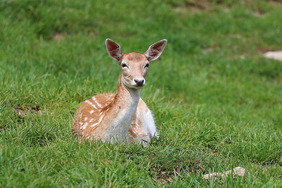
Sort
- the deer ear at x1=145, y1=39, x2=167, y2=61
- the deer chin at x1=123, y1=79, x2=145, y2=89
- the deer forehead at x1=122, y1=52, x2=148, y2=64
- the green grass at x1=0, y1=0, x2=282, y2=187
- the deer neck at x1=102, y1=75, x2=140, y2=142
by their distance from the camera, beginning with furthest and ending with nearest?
the deer ear at x1=145, y1=39, x2=167, y2=61, the deer forehead at x1=122, y1=52, x2=148, y2=64, the deer neck at x1=102, y1=75, x2=140, y2=142, the deer chin at x1=123, y1=79, x2=145, y2=89, the green grass at x1=0, y1=0, x2=282, y2=187

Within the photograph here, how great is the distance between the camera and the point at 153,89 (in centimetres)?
715

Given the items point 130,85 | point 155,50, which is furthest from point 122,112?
point 155,50

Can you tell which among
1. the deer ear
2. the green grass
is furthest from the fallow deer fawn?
the green grass

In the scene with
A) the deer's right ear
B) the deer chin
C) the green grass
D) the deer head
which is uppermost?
the deer's right ear

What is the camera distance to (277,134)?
5348 mm

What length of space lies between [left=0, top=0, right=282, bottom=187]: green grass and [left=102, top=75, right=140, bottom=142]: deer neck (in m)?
0.19

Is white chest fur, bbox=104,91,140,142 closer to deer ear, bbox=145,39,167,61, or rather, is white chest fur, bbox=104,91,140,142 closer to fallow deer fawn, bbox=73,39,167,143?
fallow deer fawn, bbox=73,39,167,143

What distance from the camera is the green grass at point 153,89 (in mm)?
3840

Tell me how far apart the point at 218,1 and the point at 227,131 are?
25.8ft

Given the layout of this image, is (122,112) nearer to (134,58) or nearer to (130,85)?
(130,85)

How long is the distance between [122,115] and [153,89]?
280cm

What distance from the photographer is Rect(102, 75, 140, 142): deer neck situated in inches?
173

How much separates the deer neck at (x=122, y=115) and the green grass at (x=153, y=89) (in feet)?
0.62

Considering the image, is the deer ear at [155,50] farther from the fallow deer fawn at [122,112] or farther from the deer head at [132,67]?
the deer head at [132,67]
